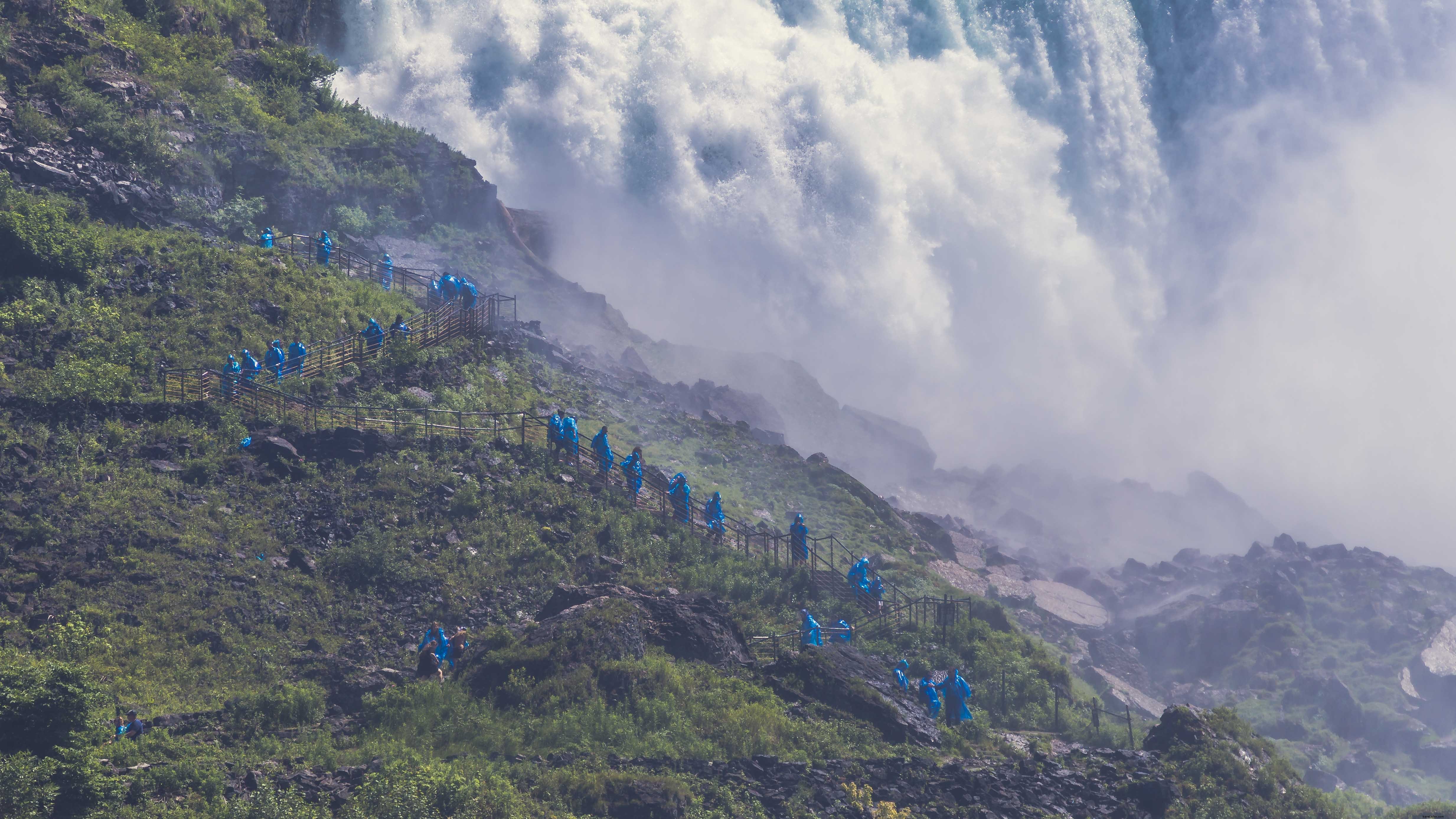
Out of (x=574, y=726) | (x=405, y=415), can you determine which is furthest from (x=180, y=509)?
(x=574, y=726)

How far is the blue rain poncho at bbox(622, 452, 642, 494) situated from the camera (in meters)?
32.7

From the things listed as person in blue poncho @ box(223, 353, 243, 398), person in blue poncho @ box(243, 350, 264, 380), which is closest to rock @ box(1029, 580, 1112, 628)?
person in blue poncho @ box(243, 350, 264, 380)

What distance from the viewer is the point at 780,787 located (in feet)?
72.3

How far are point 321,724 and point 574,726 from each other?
4256 millimetres

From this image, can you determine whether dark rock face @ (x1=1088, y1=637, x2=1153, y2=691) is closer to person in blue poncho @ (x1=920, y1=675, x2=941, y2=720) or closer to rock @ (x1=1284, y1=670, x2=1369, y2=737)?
rock @ (x1=1284, y1=670, x2=1369, y2=737)

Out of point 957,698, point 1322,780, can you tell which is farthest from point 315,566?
point 1322,780

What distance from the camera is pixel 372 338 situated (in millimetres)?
34594

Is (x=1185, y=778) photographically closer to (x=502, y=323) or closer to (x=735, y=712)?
(x=735, y=712)

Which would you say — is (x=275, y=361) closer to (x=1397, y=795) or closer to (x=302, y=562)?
(x=302, y=562)

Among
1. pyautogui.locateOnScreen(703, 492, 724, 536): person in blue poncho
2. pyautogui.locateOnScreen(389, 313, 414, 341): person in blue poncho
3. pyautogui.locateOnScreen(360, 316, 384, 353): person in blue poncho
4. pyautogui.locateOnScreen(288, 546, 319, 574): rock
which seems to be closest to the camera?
pyautogui.locateOnScreen(288, 546, 319, 574): rock

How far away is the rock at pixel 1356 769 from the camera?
40719 mm

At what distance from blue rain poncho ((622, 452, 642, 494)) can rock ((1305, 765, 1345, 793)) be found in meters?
21.2

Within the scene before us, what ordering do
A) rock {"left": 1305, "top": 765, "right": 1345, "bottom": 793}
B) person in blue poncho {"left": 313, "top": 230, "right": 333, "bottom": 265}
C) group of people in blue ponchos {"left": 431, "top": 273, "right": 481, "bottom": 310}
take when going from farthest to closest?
person in blue poncho {"left": 313, "top": 230, "right": 333, "bottom": 265}, group of people in blue ponchos {"left": 431, "top": 273, "right": 481, "bottom": 310}, rock {"left": 1305, "top": 765, "right": 1345, "bottom": 793}

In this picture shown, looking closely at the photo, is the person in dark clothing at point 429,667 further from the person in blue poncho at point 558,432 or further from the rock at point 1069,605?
the rock at point 1069,605
